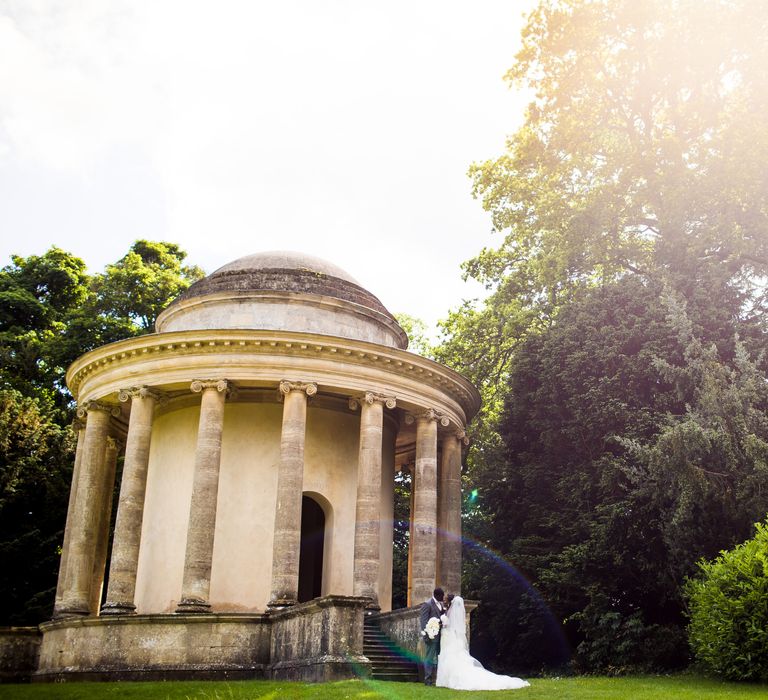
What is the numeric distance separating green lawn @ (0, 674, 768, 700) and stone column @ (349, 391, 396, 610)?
211 inches

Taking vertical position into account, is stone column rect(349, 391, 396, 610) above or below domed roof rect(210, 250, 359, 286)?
below

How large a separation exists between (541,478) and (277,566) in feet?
33.1

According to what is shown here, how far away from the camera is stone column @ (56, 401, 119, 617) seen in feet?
75.3

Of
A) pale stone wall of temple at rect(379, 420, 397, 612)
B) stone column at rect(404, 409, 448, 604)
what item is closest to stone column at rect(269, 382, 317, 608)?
stone column at rect(404, 409, 448, 604)

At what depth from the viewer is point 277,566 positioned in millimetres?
20812

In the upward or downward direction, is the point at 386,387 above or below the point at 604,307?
below

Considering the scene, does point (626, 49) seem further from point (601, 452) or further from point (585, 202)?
point (601, 452)

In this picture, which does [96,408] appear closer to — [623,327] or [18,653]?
[18,653]

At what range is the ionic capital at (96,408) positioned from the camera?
24.9m

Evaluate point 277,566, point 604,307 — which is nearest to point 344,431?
point 277,566

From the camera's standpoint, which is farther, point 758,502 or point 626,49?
point 626,49

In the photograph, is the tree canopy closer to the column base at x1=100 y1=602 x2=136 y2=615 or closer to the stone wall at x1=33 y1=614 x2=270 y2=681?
the stone wall at x1=33 y1=614 x2=270 y2=681

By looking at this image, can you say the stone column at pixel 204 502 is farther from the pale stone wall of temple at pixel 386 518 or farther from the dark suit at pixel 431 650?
the dark suit at pixel 431 650

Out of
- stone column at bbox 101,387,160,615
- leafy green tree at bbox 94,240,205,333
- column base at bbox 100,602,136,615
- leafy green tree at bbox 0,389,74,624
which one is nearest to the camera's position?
column base at bbox 100,602,136,615
